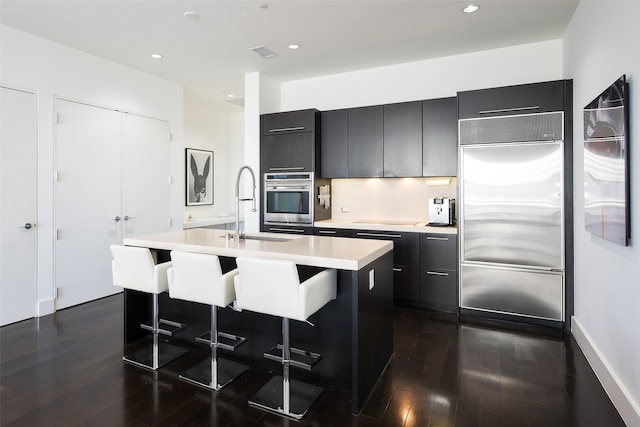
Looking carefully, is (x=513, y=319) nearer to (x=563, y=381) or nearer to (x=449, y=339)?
(x=449, y=339)

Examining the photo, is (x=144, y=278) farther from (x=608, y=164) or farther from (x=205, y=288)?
(x=608, y=164)

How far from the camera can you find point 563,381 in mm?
2541

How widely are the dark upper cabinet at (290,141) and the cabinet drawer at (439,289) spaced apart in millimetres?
2002

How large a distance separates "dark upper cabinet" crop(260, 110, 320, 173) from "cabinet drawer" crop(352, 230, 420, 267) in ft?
4.35

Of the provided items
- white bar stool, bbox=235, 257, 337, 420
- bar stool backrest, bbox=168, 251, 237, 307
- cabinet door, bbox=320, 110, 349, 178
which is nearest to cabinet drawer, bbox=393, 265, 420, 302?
cabinet door, bbox=320, 110, 349, 178

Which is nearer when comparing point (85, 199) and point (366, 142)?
point (85, 199)

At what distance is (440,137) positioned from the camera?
4.19 metres

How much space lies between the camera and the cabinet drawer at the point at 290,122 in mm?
4793

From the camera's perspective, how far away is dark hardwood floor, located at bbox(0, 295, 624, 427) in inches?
83.9

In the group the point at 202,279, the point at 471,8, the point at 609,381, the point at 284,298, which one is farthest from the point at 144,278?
the point at 471,8

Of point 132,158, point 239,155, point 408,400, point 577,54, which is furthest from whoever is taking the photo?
point 239,155

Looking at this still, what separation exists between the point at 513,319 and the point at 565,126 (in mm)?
1988

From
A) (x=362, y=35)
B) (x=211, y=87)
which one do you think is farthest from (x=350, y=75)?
(x=211, y=87)

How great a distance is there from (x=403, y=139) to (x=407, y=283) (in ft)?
5.70
